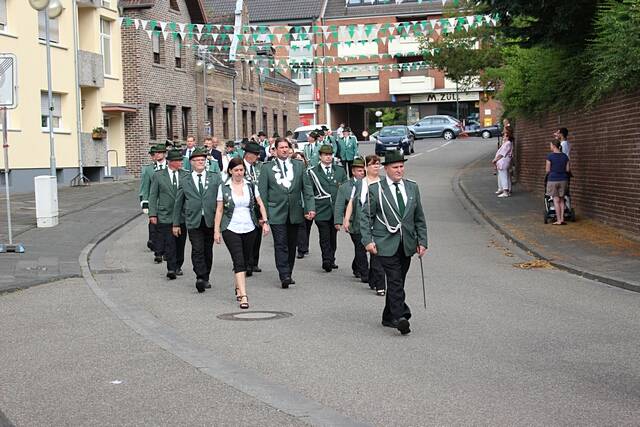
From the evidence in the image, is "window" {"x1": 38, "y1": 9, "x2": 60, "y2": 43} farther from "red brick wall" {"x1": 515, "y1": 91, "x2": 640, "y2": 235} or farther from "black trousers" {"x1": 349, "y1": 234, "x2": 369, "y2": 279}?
"black trousers" {"x1": 349, "y1": 234, "x2": 369, "y2": 279}

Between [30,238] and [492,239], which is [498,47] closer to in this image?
[492,239]

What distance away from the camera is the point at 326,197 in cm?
1465

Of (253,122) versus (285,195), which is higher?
(253,122)

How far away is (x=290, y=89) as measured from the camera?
61.6 m

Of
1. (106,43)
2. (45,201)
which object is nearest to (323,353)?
(45,201)

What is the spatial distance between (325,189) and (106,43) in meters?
25.6

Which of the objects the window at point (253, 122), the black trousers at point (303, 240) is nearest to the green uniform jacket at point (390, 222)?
the black trousers at point (303, 240)

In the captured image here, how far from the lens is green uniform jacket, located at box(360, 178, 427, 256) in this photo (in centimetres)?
975

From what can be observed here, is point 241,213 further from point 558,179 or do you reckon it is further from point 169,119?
point 169,119

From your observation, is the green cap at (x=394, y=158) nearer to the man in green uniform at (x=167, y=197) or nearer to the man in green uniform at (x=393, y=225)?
the man in green uniform at (x=393, y=225)

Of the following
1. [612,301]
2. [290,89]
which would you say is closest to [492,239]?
[612,301]

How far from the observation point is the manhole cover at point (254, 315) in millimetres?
10550

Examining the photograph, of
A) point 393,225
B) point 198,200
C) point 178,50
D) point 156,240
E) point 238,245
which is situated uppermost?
point 178,50

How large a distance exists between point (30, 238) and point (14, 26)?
14.4 m
